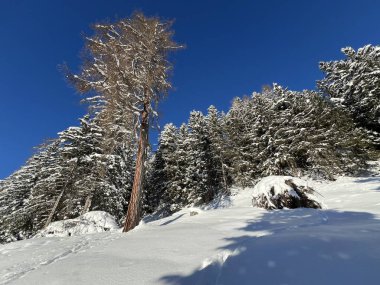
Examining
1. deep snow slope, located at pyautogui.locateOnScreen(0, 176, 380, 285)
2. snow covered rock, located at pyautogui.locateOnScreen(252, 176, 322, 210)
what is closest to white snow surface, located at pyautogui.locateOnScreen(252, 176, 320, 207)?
snow covered rock, located at pyautogui.locateOnScreen(252, 176, 322, 210)

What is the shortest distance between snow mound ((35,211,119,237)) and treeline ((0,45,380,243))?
291 cm

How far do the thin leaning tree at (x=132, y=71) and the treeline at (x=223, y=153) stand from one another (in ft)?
21.6

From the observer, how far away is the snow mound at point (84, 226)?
47.4ft

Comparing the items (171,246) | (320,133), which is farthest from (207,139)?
(171,246)

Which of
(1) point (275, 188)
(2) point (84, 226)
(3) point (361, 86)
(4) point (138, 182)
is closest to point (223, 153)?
(3) point (361, 86)

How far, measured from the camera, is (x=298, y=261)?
3.04 meters

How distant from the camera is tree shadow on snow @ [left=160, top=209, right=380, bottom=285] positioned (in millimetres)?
2627

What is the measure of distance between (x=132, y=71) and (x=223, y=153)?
66.8 feet

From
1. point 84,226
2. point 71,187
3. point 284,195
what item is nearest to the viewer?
point 284,195

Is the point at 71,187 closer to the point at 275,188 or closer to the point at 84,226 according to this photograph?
the point at 84,226

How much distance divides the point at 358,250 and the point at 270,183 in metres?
7.00

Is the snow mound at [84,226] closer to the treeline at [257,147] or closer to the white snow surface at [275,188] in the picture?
the white snow surface at [275,188]

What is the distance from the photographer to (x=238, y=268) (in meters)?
3.19

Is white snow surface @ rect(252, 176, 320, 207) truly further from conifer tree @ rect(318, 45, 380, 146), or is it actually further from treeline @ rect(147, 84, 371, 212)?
conifer tree @ rect(318, 45, 380, 146)
